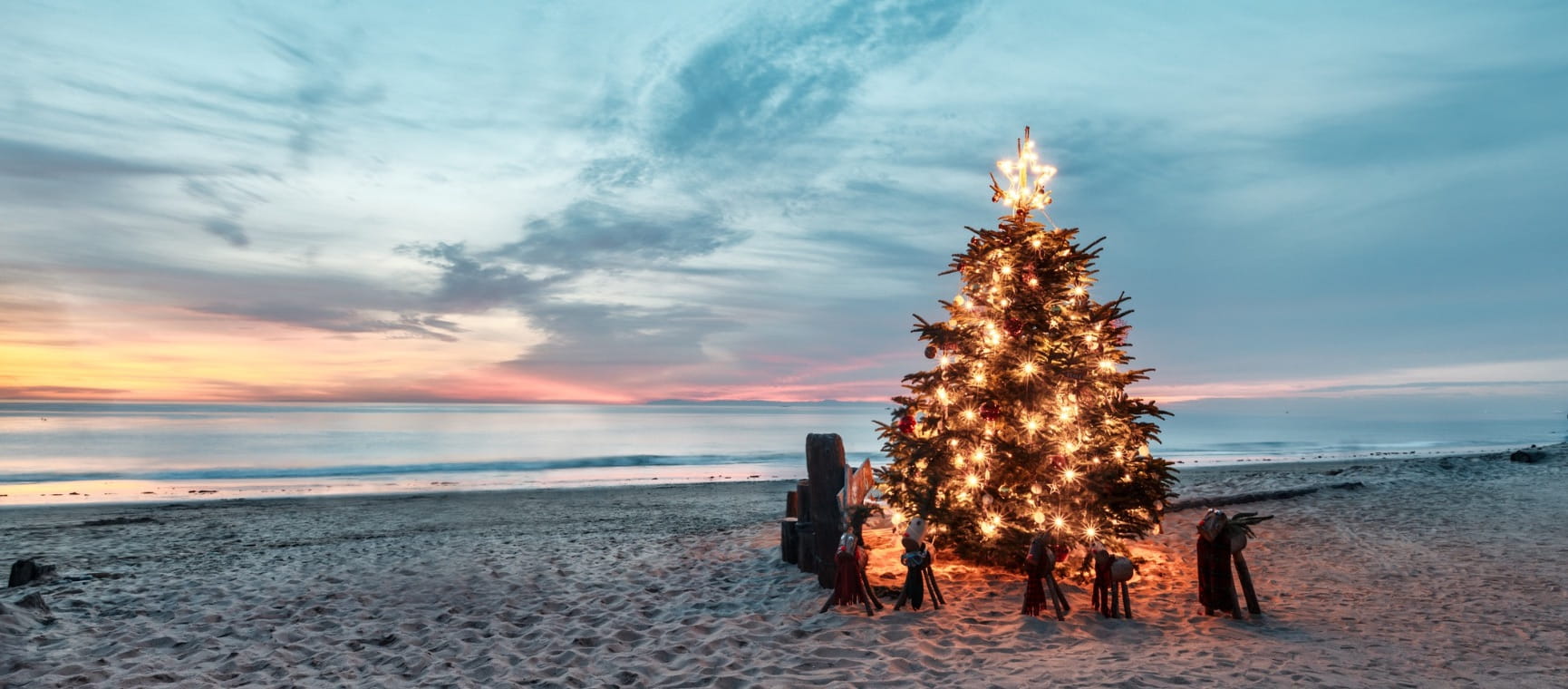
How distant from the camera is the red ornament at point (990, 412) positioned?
815cm

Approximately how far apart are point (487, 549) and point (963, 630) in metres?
7.84

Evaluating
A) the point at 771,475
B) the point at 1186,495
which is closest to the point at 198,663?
the point at 1186,495

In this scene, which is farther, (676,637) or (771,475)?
(771,475)

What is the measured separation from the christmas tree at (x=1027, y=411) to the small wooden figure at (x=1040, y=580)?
0.93 meters

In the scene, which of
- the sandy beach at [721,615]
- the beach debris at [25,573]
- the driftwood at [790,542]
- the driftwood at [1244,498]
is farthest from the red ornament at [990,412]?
the beach debris at [25,573]

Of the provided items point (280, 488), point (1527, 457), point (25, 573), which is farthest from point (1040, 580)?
point (280, 488)

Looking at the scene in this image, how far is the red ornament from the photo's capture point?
A: 26.7 feet

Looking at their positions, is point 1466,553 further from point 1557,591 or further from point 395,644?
point 395,644

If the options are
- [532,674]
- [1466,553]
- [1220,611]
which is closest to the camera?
[532,674]

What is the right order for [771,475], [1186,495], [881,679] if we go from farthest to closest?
1. [771,475]
2. [1186,495]
3. [881,679]

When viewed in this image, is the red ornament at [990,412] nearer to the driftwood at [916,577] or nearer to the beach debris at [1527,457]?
the driftwood at [916,577]

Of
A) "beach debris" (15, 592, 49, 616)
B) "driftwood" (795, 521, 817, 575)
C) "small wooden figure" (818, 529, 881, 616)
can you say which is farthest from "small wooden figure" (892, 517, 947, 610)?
"beach debris" (15, 592, 49, 616)

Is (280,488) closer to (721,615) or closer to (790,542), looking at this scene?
(790,542)

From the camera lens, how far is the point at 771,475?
27.8 metres
